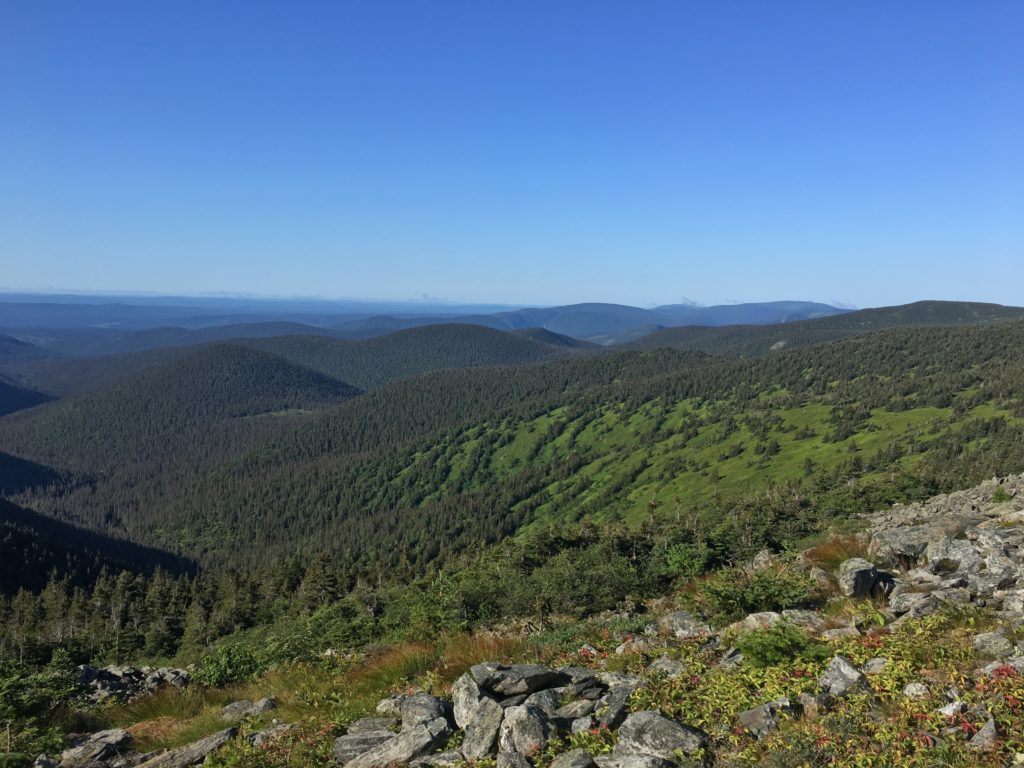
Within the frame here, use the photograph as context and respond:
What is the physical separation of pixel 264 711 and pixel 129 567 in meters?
217

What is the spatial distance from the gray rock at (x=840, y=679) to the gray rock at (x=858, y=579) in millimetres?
6132

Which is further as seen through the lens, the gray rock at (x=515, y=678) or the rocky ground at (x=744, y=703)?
the gray rock at (x=515, y=678)

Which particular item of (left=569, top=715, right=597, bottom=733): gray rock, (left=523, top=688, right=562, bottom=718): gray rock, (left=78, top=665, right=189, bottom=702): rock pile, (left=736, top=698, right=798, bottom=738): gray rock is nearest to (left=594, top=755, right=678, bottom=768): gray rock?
(left=569, top=715, right=597, bottom=733): gray rock

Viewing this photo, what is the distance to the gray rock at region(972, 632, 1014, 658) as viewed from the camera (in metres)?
10.2

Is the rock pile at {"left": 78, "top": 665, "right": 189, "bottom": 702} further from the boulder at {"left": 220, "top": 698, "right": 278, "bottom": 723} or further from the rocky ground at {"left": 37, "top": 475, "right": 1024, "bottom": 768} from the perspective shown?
the rocky ground at {"left": 37, "top": 475, "right": 1024, "bottom": 768}

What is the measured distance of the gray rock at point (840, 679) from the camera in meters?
9.73

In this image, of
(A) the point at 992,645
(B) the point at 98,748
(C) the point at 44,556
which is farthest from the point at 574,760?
(C) the point at 44,556

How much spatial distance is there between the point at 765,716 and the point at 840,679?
1.93m

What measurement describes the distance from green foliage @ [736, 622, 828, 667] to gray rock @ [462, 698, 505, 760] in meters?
5.27

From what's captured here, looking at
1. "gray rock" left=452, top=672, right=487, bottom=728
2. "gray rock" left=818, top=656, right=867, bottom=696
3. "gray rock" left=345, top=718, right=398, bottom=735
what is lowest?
"gray rock" left=345, top=718, right=398, bottom=735

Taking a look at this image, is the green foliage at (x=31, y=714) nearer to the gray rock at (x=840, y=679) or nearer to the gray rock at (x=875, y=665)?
the gray rock at (x=840, y=679)

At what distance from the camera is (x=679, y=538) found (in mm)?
34969

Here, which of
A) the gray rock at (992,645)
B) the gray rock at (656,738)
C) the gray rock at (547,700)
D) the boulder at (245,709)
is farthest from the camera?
the boulder at (245,709)

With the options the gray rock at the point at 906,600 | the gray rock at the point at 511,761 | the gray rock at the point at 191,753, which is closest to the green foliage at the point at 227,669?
the gray rock at the point at 191,753
